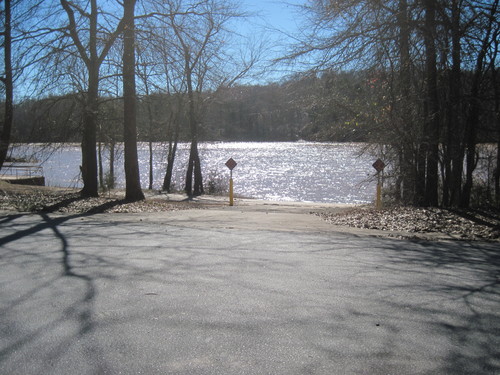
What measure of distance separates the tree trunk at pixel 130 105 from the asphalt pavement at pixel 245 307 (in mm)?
8759

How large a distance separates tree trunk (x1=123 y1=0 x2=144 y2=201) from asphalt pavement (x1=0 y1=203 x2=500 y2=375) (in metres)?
8.76

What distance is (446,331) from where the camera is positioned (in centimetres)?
437

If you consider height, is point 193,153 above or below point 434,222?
above

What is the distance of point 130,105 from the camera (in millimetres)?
17188

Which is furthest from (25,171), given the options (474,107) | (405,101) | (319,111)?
(474,107)

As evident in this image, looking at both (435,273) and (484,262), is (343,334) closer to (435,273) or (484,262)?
(435,273)

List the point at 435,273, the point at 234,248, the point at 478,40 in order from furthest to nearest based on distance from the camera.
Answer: the point at 478,40 < the point at 234,248 < the point at 435,273

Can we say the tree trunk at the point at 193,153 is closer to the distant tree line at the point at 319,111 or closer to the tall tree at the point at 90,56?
the distant tree line at the point at 319,111

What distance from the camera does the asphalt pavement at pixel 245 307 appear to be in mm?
3762

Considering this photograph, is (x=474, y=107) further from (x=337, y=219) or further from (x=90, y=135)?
(x=90, y=135)

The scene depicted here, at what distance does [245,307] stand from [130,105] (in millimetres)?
13577

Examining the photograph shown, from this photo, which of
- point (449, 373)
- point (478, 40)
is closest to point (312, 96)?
point (478, 40)

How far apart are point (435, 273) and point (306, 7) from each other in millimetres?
7932

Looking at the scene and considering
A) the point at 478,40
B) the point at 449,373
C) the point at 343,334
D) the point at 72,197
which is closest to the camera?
the point at 449,373
